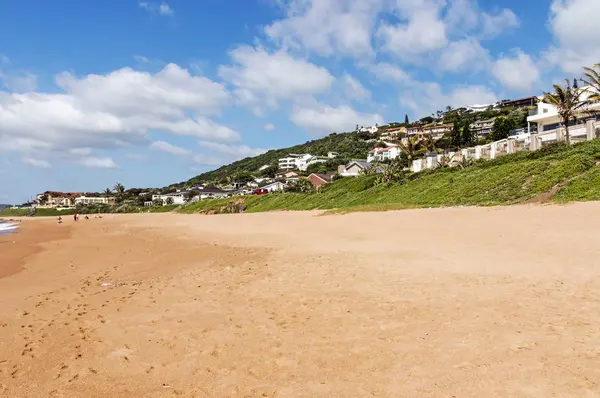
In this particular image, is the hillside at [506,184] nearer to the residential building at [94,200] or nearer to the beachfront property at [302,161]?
the beachfront property at [302,161]

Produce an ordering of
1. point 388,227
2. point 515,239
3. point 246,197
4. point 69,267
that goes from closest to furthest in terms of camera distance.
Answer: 1. point 515,239
2. point 69,267
3. point 388,227
4. point 246,197

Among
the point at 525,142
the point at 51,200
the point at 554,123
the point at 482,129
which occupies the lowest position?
the point at 525,142

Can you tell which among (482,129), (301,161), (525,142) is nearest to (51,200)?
(301,161)

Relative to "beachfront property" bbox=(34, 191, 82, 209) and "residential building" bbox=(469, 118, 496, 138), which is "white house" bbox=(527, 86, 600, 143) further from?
"beachfront property" bbox=(34, 191, 82, 209)

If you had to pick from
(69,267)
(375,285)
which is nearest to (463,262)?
(375,285)

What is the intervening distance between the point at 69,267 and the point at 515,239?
52.4 ft

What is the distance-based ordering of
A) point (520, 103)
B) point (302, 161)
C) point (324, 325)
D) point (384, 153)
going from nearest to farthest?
point (324, 325), point (384, 153), point (302, 161), point (520, 103)

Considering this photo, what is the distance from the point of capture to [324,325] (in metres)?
6.24

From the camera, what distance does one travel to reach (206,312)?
7.39m

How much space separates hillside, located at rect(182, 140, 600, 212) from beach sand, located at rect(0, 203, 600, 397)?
10220mm

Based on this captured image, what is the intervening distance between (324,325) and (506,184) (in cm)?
2488

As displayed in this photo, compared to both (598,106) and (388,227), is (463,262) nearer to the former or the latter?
(388,227)

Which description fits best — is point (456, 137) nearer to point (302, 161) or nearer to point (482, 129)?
point (482, 129)

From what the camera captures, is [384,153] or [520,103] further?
[520,103]
